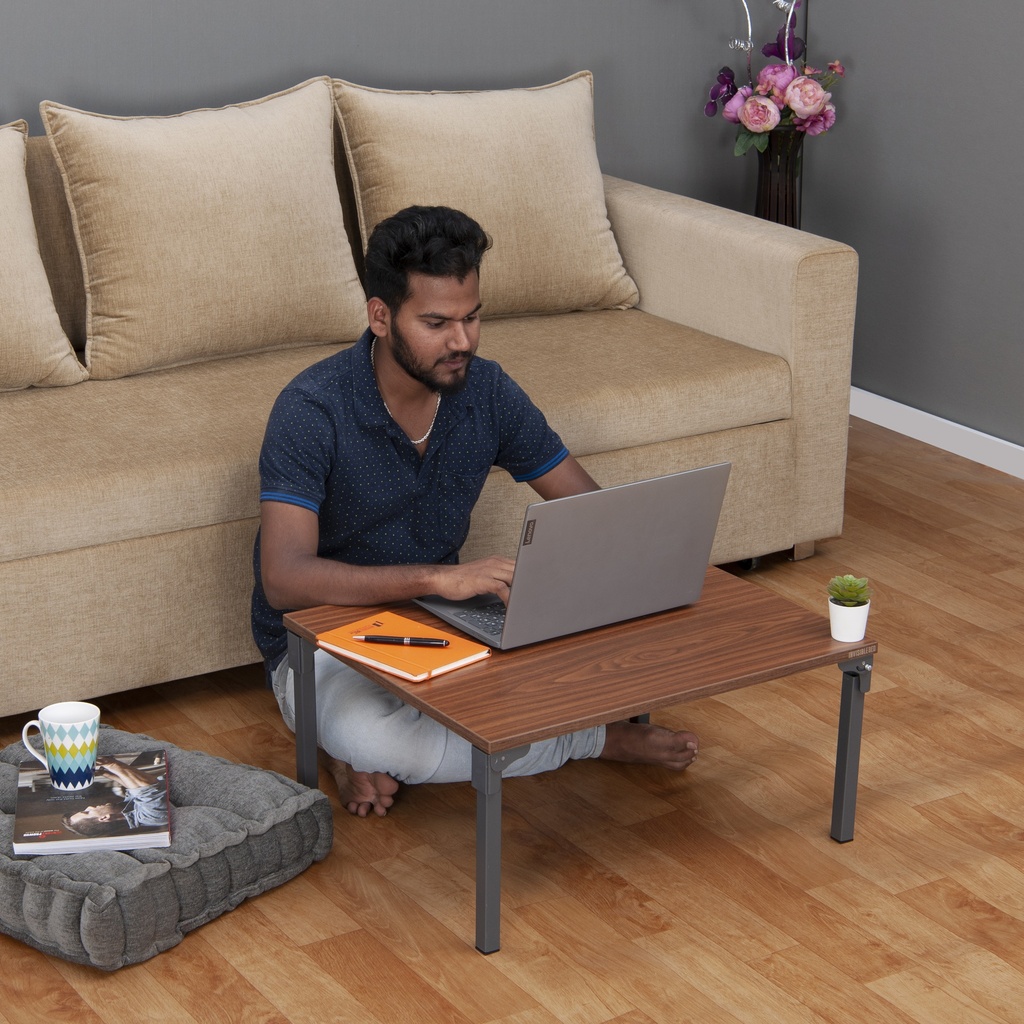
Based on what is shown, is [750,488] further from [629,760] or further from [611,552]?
[611,552]

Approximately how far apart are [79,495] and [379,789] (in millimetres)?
706

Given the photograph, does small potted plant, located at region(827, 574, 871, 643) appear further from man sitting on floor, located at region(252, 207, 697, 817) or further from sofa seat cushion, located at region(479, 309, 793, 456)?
sofa seat cushion, located at region(479, 309, 793, 456)

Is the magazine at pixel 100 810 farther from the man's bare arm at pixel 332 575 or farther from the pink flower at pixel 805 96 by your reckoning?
the pink flower at pixel 805 96

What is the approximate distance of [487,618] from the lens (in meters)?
2.41

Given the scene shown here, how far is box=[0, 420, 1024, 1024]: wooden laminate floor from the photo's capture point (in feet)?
7.04

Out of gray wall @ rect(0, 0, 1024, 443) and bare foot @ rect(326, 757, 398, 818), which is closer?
bare foot @ rect(326, 757, 398, 818)

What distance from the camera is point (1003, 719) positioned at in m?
2.93

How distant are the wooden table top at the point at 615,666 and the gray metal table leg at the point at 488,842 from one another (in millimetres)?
42

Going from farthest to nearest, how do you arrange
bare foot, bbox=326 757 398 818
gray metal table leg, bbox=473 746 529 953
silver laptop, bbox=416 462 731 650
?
1. bare foot, bbox=326 757 398 818
2. silver laptop, bbox=416 462 731 650
3. gray metal table leg, bbox=473 746 529 953

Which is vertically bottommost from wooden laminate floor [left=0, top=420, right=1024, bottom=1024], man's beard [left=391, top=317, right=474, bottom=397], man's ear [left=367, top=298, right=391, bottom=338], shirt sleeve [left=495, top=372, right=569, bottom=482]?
wooden laminate floor [left=0, top=420, right=1024, bottom=1024]

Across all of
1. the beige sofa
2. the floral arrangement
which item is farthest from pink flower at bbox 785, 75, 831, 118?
the beige sofa

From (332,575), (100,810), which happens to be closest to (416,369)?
(332,575)

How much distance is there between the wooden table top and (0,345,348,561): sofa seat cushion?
513 mm

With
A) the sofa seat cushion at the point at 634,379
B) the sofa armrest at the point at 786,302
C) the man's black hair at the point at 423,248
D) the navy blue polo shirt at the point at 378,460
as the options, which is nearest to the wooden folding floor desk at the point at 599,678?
the navy blue polo shirt at the point at 378,460
